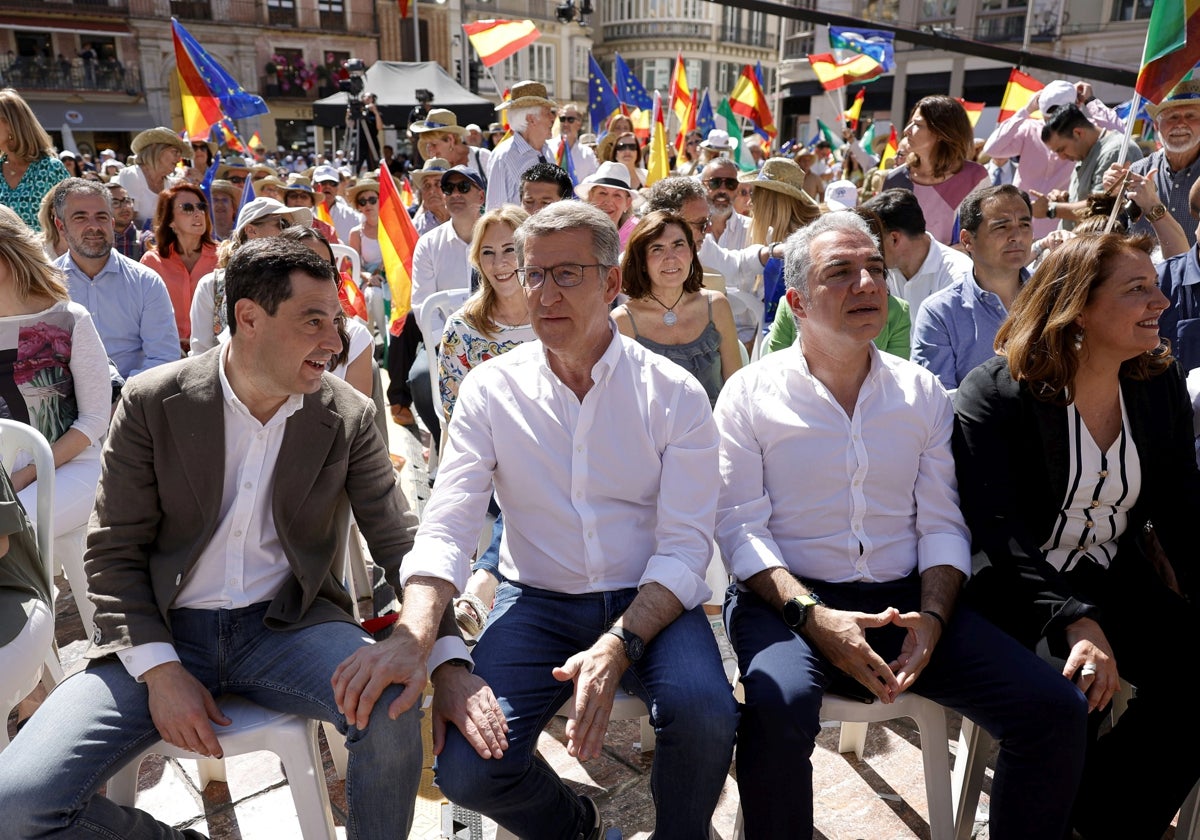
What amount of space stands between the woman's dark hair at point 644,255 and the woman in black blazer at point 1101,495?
5.10 feet

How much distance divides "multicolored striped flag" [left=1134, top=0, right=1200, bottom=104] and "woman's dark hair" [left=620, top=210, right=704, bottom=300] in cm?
197

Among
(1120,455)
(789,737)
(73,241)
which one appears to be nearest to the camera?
(789,737)

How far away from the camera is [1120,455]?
233 cm

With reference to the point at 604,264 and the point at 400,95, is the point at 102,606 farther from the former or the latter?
the point at 400,95

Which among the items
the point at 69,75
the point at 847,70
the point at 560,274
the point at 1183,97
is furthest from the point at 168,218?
the point at 69,75

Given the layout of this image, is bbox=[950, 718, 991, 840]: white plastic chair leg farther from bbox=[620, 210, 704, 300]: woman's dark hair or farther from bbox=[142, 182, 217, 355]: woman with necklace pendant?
bbox=[142, 182, 217, 355]: woman with necklace pendant

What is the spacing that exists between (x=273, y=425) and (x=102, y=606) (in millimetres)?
560

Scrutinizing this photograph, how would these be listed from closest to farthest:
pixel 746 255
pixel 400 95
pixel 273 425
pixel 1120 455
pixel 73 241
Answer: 1. pixel 273 425
2. pixel 1120 455
3. pixel 73 241
4. pixel 746 255
5. pixel 400 95

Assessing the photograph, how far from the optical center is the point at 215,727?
202cm

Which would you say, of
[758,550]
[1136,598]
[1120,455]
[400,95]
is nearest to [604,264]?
[758,550]

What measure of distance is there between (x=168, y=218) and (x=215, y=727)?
3801 millimetres

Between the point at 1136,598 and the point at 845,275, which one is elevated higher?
the point at 845,275

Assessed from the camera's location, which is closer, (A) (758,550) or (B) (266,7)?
(A) (758,550)

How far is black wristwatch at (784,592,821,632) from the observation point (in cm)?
217
